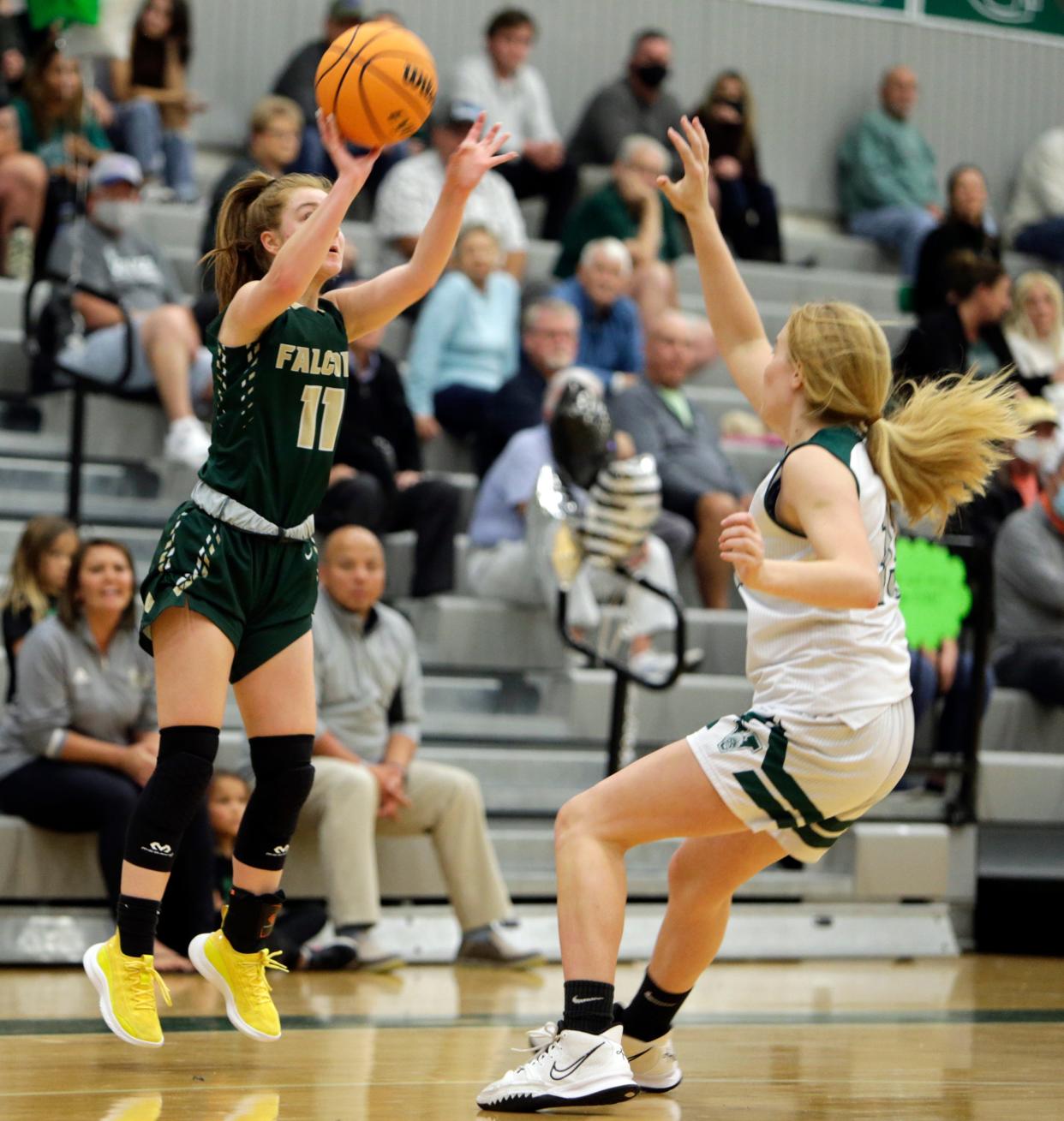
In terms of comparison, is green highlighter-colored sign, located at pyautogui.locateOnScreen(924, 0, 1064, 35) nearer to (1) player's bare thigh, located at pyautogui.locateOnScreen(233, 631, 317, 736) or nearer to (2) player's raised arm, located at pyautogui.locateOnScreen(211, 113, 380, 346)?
(2) player's raised arm, located at pyautogui.locateOnScreen(211, 113, 380, 346)

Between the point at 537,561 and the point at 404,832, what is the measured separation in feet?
4.65

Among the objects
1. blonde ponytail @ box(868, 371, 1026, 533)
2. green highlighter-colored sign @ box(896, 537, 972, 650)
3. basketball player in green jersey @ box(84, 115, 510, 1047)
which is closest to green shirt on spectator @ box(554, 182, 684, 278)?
green highlighter-colored sign @ box(896, 537, 972, 650)

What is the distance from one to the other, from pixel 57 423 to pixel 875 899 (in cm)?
375

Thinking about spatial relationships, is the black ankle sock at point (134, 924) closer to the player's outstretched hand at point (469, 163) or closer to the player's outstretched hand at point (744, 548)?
the player's outstretched hand at point (744, 548)

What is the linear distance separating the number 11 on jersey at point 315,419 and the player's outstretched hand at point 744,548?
0.95 meters

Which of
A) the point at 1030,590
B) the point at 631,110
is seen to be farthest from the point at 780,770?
the point at 631,110

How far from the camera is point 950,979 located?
6145mm

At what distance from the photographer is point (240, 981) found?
12.7 feet

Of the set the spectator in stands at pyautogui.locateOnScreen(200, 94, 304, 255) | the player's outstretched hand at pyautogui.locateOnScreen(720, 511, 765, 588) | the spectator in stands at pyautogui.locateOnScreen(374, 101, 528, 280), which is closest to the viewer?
the player's outstretched hand at pyautogui.locateOnScreen(720, 511, 765, 588)

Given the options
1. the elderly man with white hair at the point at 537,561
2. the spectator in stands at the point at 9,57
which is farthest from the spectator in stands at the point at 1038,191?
the spectator in stands at the point at 9,57

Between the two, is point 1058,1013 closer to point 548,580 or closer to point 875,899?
point 875,899

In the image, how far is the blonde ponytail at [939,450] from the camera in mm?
3502

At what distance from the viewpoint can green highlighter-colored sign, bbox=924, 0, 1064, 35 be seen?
1271 cm

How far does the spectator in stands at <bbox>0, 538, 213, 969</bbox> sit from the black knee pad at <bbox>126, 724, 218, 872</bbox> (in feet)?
6.07
